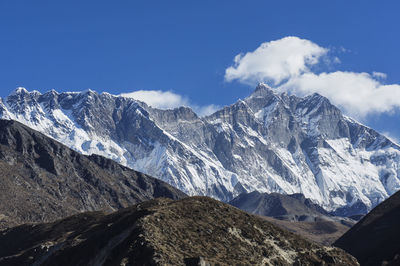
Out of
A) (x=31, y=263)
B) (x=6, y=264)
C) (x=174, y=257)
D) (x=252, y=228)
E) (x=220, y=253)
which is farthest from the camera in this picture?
(x=6, y=264)

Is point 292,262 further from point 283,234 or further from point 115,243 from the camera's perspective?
point 115,243

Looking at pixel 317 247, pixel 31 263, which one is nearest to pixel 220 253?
pixel 317 247

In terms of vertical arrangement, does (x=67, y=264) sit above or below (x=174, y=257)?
above

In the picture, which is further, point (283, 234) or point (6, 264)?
point (6, 264)

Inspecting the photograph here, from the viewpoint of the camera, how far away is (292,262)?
12662cm

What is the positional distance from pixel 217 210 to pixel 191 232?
18388 mm

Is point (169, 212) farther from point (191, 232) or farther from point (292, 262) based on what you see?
point (292, 262)

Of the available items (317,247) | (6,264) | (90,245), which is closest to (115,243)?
(90,245)

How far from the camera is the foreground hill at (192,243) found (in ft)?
343

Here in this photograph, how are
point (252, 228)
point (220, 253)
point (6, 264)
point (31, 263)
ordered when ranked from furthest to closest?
point (6, 264) → point (31, 263) → point (252, 228) → point (220, 253)

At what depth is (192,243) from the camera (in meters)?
113

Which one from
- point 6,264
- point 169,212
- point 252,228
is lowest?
point 252,228

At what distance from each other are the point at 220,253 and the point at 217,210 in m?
23.3

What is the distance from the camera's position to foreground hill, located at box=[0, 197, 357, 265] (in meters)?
105
